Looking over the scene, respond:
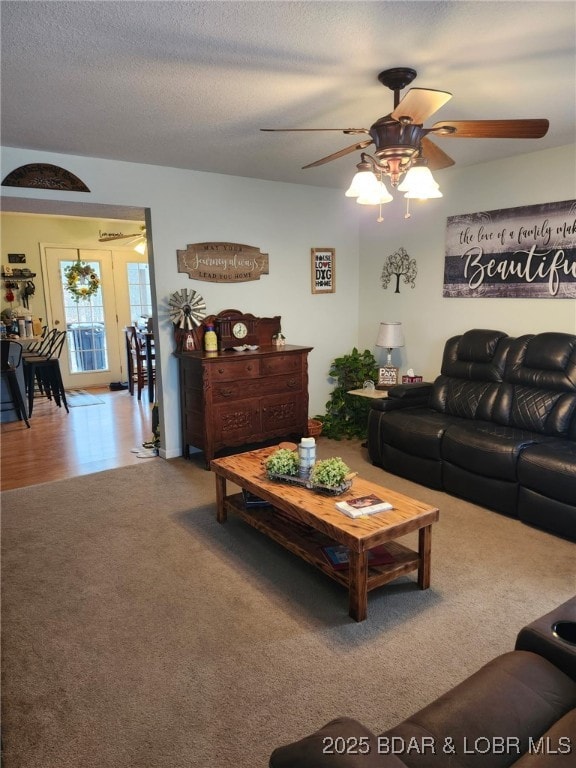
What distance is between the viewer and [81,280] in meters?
7.96

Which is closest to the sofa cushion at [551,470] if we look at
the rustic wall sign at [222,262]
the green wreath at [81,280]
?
the rustic wall sign at [222,262]

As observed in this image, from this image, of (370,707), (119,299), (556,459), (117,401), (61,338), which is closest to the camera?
(370,707)

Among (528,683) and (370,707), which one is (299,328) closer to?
(370,707)

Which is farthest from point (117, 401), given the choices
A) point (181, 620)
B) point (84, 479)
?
point (181, 620)

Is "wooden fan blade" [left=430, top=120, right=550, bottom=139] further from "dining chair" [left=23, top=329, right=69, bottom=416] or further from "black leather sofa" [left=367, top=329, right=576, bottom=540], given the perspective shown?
"dining chair" [left=23, top=329, right=69, bottom=416]

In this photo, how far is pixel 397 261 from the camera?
5.20m

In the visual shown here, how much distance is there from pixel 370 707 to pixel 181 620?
0.95m

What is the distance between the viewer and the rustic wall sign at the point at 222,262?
14.8ft

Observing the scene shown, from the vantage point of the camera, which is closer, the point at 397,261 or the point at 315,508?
the point at 315,508

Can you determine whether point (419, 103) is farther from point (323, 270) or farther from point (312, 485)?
point (323, 270)

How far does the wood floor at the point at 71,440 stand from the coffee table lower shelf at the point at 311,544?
6.24ft

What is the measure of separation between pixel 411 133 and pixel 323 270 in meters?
3.12

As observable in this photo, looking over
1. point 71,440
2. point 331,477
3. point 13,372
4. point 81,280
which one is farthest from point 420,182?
point 81,280

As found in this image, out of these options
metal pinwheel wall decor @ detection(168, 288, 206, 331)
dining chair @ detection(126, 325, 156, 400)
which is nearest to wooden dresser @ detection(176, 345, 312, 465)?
metal pinwheel wall decor @ detection(168, 288, 206, 331)
